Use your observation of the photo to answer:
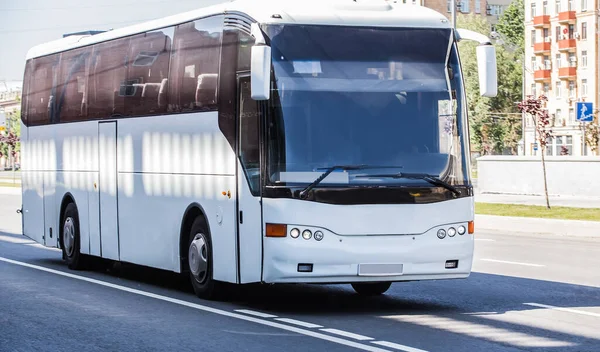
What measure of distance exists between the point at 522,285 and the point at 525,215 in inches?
700

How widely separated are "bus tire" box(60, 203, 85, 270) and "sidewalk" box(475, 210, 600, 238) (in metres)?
12.1

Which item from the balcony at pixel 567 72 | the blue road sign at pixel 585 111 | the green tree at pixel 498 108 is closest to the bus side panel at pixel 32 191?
the blue road sign at pixel 585 111

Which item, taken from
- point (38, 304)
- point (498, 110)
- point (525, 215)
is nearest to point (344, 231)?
point (38, 304)

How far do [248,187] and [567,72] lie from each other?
9939 cm

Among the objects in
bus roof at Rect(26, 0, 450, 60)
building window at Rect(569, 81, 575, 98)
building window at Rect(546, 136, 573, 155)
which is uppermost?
building window at Rect(569, 81, 575, 98)

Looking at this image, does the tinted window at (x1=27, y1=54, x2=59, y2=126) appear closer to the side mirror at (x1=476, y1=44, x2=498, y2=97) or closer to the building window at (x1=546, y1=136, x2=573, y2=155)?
the side mirror at (x1=476, y1=44, x2=498, y2=97)

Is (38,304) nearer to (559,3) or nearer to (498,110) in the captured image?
(498,110)

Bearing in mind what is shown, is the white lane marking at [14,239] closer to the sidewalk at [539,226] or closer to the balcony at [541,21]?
the sidewalk at [539,226]

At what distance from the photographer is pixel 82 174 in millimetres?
18266

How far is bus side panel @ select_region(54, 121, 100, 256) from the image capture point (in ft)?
58.0

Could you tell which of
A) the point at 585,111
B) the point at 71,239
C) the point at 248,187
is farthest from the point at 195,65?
the point at 585,111

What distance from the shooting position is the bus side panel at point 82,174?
17672 mm

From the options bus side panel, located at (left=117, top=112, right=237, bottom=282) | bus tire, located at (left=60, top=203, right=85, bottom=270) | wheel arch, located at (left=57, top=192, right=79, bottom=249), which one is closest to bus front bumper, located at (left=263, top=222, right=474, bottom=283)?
bus side panel, located at (left=117, top=112, right=237, bottom=282)

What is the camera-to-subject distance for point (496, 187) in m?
47.0
